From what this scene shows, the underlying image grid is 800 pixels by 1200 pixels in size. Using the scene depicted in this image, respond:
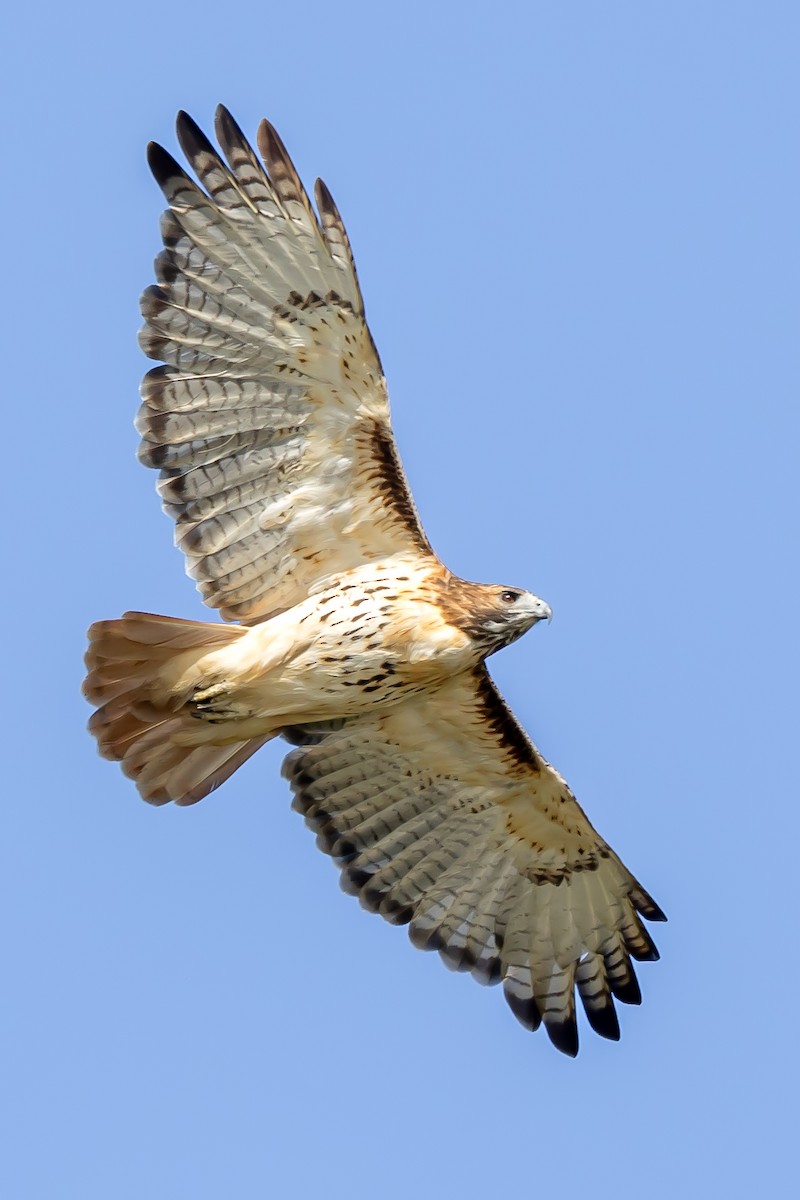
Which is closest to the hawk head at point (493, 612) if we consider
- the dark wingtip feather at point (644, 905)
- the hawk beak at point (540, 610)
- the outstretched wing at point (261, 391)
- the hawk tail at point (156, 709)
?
the hawk beak at point (540, 610)

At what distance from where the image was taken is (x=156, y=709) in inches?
452

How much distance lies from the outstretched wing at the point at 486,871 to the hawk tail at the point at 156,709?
775mm

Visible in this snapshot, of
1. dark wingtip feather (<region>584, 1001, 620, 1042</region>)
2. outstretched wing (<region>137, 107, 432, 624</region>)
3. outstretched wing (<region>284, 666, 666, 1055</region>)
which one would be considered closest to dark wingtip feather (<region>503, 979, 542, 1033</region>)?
outstretched wing (<region>284, 666, 666, 1055</region>)

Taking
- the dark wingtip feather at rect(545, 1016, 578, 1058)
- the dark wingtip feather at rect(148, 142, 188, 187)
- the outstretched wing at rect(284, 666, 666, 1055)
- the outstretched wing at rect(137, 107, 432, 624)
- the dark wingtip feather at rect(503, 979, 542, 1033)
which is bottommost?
the dark wingtip feather at rect(545, 1016, 578, 1058)

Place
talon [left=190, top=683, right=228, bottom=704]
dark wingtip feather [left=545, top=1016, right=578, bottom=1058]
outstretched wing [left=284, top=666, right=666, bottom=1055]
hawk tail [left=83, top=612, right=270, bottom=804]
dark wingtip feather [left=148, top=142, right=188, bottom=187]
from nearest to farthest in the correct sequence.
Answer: dark wingtip feather [left=148, top=142, right=188, bottom=187] < hawk tail [left=83, top=612, right=270, bottom=804] < talon [left=190, top=683, right=228, bottom=704] < outstretched wing [left=284, top=666, right=666, bottom=1055] < dark wingtip feather [left=545, top=1016, right=578, bottom=1058]

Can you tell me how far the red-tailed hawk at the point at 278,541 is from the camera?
431 inches

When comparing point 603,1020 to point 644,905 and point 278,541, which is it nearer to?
point 644,905

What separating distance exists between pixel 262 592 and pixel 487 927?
251cm

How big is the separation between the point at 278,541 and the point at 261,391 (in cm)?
81

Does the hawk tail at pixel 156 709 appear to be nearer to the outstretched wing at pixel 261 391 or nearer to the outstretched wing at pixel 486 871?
the outstretched wing at pixel 261 391

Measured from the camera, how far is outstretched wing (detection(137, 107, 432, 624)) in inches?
430

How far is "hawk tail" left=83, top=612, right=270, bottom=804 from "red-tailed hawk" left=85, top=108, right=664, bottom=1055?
0.01 meters

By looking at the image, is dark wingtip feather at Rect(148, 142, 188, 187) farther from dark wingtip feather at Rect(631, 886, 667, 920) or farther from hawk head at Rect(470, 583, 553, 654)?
dark wingtip feather at Rect(631, 886, 667, 920)

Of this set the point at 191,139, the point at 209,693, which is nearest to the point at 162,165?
the point at 191,139
